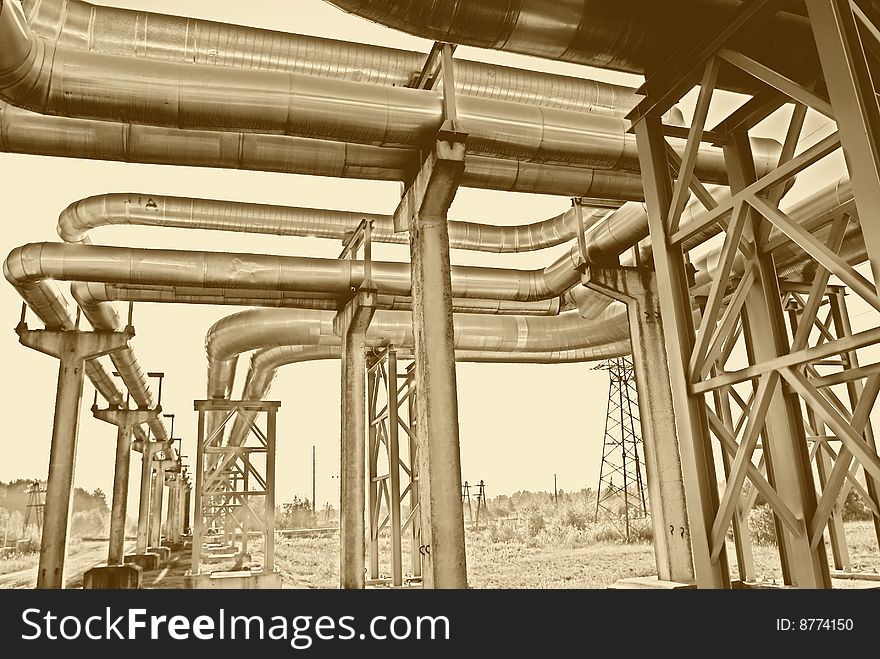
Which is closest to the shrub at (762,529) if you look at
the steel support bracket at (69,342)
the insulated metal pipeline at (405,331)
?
the insulated metal pipeline at (405,331)

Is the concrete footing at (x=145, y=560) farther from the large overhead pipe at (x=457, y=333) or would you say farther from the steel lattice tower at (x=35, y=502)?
the steel lattice tower at (x=35, y=502)

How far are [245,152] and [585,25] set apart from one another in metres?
4.59

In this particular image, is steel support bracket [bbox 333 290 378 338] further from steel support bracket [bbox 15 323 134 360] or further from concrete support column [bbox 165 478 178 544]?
concrete support column [bbox 165 478 178 544]

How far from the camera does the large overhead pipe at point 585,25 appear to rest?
14.8 ft

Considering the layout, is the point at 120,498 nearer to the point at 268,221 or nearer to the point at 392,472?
the point at 392,472

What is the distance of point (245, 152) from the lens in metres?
7.79

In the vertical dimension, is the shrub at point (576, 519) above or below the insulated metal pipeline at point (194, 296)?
below

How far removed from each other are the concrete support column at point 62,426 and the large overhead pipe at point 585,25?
11.7 meters

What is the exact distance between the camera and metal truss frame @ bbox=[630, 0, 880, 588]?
3.56 m

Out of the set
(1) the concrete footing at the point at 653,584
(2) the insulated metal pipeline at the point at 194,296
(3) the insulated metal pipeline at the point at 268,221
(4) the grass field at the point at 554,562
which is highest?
(3) the insulated metal pipeline at the point at 268,221

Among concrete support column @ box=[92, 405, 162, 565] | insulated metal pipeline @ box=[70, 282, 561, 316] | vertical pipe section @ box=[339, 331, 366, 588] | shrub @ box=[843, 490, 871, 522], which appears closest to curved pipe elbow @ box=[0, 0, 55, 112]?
insulated metal pipeline @ box=[70, 282, 561, 316]

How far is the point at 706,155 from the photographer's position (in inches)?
329

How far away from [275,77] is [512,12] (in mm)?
3110
